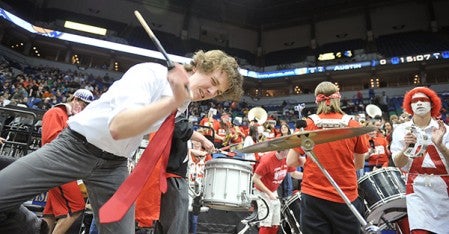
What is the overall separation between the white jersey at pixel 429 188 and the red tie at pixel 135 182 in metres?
2.30

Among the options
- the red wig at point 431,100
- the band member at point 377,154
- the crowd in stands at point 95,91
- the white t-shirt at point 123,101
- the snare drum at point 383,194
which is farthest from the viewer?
the crowd in stands at point 95,91

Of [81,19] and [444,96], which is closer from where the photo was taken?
[444,96]

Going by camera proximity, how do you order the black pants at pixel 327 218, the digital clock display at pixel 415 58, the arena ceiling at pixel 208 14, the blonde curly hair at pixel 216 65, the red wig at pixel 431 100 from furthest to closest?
1. the arena ceiling at pixel 208 14
2. the digital clock display at pixel 415 58
3. the red wig at pixel 431 100
4. the black pants at pixel 327 218
5. the blonde curly hair at pixel 216 65

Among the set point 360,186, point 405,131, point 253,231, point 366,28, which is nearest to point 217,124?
point 253,231

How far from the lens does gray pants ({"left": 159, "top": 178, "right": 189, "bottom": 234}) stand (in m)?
2.86

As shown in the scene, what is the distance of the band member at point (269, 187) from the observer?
4.43m

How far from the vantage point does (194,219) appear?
527cm

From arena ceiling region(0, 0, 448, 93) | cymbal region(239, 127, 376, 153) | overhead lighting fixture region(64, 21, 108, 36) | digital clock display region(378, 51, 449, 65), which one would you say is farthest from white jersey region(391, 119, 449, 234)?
overhead lighting fixture region(64, 21, 108, 36)

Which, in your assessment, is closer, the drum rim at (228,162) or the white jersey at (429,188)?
the white jersey at (429,188)

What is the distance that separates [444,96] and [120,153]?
24066mm

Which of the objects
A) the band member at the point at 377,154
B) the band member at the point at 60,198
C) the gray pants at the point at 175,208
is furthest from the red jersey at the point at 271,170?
the band member at the point at 377,154

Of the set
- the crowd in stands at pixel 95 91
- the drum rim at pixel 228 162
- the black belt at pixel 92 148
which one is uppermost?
the crowd in stands at pixel 95 91

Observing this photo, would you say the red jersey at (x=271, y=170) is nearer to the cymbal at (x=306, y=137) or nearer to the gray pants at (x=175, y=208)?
the gray pants at (x=175, y=208)

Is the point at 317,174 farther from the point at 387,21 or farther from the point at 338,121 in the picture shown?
the point at 387,21
